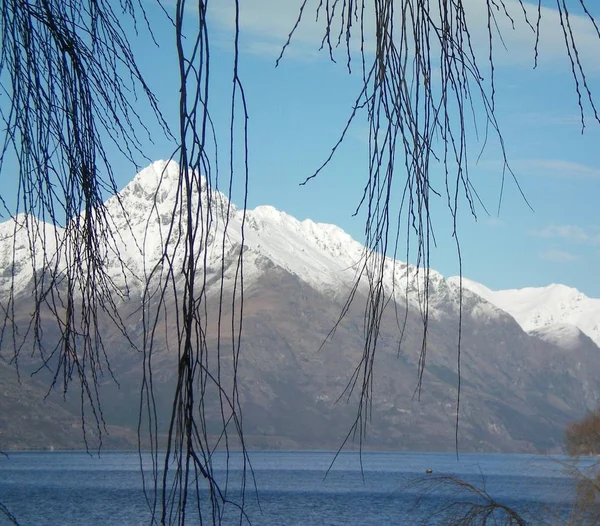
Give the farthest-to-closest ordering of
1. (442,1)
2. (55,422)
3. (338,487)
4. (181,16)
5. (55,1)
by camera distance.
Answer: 1. (55,422)
2. (338,487)
3. (55,1)
4. (442,1)
5. (181,16)

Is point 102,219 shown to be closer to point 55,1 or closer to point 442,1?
point 55,1

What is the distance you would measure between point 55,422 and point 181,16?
631 feet

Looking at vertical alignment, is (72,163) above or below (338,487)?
above

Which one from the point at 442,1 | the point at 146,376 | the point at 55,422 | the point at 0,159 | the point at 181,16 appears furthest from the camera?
the point at 55,422

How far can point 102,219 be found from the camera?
207 centimetres

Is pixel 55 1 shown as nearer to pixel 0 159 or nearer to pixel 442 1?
pixel 0 159

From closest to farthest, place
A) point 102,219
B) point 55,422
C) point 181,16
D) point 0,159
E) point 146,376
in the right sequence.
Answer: point 181,16, point 146,376, point 0,159, point 102,219, point 55,422

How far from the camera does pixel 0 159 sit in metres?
1.72

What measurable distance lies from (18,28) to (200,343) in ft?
3.19

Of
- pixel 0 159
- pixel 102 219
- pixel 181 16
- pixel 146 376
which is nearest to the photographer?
pixel 181 16

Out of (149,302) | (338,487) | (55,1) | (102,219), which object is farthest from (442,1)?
(338,487)

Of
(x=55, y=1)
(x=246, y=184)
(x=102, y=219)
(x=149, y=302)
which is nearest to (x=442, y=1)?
(x=246, y=184)

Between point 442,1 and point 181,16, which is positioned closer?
point 181,16

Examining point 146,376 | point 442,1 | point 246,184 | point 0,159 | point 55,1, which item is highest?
point 55,1
